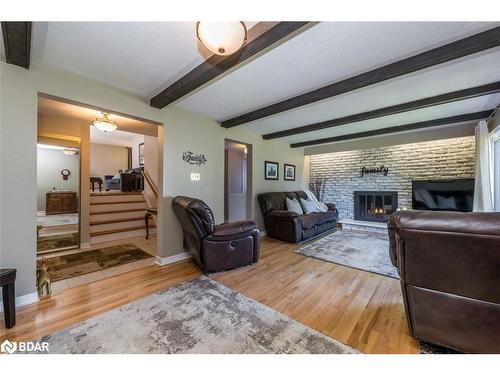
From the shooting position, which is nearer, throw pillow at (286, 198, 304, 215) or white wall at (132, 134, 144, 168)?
throw pillow at (286, 198, 304, 215)

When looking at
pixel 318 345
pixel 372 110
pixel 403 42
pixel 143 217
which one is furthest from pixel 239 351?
pixel 143 217

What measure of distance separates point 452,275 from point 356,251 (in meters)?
2.49

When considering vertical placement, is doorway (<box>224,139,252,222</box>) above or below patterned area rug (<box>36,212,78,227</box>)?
above

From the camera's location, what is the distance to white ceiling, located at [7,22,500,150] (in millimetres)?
1563

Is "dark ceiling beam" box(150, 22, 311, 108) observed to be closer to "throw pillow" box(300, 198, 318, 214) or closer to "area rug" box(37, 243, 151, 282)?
"area rug" box(37, 243, 151, 282)

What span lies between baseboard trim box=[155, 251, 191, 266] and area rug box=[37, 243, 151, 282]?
16.3 inches

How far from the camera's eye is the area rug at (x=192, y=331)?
1381 millimetres

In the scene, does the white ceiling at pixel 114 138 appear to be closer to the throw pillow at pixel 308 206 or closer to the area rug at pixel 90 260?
the area rug at pixel 90 260

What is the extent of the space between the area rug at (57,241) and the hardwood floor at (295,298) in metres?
1.96

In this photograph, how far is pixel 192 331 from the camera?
1551 mm

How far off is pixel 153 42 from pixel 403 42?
2.17 meters

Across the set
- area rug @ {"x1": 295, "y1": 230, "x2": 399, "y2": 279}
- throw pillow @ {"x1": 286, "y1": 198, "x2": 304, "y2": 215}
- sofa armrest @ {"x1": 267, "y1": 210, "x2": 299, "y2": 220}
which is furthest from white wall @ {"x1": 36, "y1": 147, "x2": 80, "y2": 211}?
area rug @ {"x1": 295, "y1": 230, "x2": 399, "y2": 279}

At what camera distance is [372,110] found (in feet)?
10.8

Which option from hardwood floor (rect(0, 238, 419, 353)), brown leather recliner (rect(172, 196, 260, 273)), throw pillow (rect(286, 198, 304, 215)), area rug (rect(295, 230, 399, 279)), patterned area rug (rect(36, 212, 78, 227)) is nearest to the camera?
hardwood floor (rect(0, 238, 419, 353))
